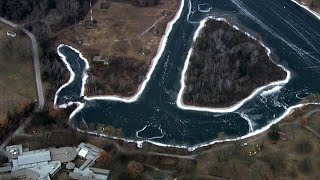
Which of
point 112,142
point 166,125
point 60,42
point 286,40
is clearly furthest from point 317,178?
point 60,42

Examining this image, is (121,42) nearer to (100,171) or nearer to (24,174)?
(100,171)

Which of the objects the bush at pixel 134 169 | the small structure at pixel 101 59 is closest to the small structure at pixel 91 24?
the small structure at pixel 101 59

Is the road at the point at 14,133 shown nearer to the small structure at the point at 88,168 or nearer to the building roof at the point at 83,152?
the small structure at the point at 88,168

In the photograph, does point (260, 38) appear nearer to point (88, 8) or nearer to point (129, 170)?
point (88, 8)

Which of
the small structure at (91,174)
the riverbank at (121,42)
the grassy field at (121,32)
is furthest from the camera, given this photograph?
the grassy field at (121,32)

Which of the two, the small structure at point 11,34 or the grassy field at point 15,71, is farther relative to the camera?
the small structure at point 11,34

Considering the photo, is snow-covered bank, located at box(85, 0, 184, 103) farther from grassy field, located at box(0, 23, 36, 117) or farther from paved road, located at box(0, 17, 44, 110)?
grassy field, located at box(0, 23, 36, 117)
